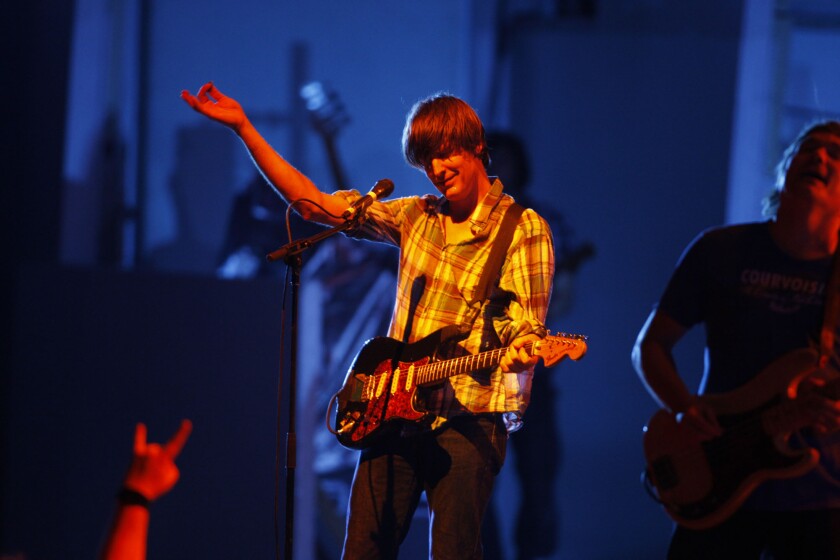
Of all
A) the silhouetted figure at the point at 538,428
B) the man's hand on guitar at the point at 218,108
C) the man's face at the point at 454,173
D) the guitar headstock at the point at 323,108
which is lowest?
the silhouetted figure at the point at 538,428

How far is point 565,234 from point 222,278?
2.10 meters

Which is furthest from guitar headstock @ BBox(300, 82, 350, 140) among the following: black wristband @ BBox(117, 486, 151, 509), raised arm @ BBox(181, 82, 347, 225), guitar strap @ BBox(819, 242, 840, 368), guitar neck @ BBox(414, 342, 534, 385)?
black wristband @ BBox(117, 486, 151, 509)

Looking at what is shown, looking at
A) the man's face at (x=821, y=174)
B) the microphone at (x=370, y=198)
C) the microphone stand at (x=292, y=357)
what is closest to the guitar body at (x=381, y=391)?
the microphone stand at (x=292, y=357)

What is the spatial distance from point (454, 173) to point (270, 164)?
599 mm

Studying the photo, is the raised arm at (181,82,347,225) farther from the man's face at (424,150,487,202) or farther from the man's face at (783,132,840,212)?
the man's face at (783,132,840,212)

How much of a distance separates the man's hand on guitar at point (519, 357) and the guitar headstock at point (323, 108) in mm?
3551

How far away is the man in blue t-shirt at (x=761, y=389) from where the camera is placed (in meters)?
2.44

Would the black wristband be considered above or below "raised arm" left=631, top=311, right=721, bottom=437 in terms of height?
below

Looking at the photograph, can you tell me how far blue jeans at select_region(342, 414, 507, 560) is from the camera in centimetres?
271

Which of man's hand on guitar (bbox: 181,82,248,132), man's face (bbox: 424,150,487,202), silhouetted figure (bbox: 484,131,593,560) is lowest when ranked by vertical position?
silhouetted figure (bbox: 484,131,593,560)

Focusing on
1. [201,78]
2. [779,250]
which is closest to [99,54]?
[201,78]

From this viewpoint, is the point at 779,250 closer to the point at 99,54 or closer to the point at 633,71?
the point at 633,71

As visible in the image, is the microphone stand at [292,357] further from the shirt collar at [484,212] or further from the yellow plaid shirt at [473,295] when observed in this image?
the shirt collar at [484,212]

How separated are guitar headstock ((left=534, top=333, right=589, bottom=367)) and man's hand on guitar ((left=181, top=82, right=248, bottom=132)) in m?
1.17
